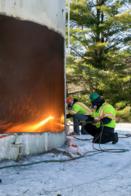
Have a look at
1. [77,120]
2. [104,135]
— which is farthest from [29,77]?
[77,120]

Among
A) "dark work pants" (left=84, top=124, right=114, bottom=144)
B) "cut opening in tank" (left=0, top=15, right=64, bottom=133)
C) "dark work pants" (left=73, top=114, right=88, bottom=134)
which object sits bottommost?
"dark work pants" (left=84, top=124, right=114, bottom=144)

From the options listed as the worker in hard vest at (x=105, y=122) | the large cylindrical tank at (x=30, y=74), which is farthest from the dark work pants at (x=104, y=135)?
the large cylindrical tank at (x=30, y=74)

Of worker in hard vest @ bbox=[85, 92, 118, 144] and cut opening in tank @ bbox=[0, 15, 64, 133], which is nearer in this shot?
cut opening in tank @ bbox=[0, 15, 64, 133]

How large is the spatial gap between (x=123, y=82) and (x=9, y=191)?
64.7 feet

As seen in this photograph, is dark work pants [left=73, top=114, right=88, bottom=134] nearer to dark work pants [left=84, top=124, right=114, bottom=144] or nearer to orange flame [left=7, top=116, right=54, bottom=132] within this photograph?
dark work pants [left=84, top=124, right=114, bottom=144]

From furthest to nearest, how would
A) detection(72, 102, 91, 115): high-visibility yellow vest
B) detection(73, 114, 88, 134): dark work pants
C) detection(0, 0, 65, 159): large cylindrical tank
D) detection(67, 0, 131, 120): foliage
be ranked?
detection(67, 0, 131, 120): foliage < detection(72, 102, 91, 115): high-visibility yellow vest < detection(73, 114, 88, 134): dark work pants < detection(0, 0, 65, 159): large cylindrical tank

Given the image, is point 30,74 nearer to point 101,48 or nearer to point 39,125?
point 39,125

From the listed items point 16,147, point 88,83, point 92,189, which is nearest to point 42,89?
point 16,147

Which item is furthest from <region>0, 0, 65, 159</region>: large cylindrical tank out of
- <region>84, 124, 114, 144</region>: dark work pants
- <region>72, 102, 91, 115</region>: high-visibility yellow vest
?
<region>72, 102, 91, 115</region>: high-visibility yellow vest

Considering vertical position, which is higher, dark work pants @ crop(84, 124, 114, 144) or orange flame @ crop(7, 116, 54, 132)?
orange flame @ crop(7, 116, 54, 132)

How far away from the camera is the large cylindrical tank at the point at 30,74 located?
8.50 metres

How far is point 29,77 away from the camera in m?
8.97

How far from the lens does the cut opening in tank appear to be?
8.50m

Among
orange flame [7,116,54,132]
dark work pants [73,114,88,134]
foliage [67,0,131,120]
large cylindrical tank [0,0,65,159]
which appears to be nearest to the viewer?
large cylindrical tank [0,0,65,159]
